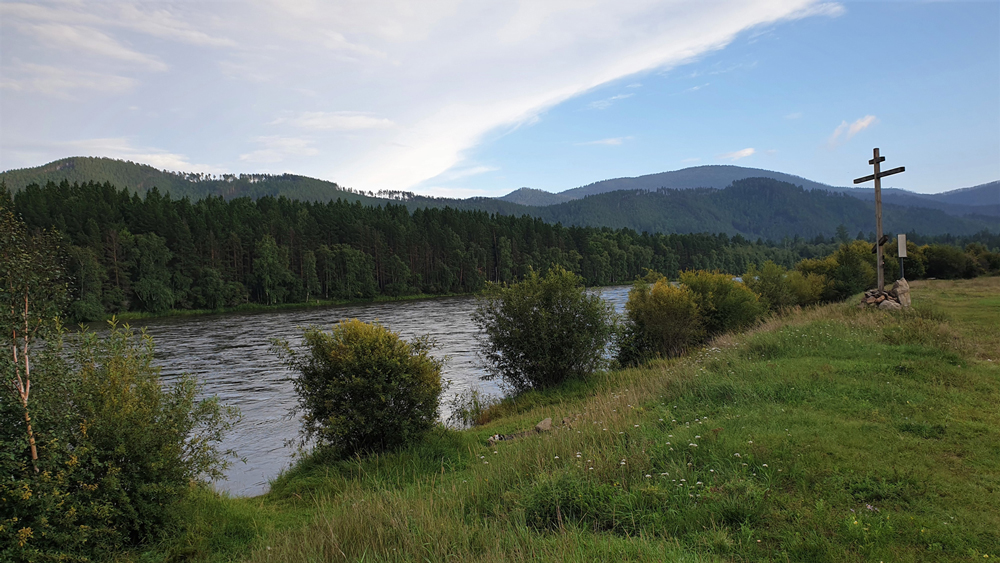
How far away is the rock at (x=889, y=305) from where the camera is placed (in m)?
18.4

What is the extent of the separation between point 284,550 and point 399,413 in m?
5.66

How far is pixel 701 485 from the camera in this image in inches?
250

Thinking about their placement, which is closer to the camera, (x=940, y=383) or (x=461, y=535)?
(x=461, y=535)

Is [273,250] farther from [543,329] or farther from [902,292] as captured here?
[902,292]

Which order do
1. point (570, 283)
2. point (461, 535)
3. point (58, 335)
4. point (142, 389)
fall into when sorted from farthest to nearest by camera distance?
point (570, 283) → point (142, 389) → point (58, 335) → point (461, 535)

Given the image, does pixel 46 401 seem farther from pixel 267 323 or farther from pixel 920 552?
pixel 267 323

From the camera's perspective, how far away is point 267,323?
51500 mm

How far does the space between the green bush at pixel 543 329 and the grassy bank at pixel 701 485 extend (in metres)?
5.72

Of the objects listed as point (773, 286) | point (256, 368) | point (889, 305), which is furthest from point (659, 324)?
point (256, 368)

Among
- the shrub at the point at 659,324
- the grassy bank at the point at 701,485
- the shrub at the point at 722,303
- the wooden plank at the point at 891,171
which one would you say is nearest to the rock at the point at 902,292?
the wooden plank at the point at 891,171

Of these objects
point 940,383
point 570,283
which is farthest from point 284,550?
point 570,283

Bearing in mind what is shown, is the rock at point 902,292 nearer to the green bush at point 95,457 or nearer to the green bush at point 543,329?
the green bush at point 543,329

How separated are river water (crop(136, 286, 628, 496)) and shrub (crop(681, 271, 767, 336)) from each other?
735 cm

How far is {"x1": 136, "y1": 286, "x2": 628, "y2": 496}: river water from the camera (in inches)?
552
